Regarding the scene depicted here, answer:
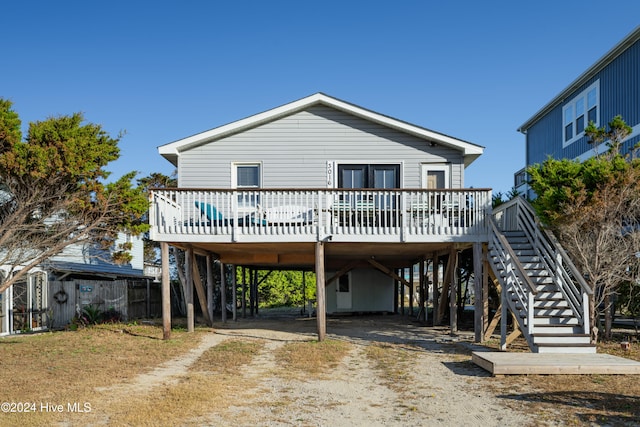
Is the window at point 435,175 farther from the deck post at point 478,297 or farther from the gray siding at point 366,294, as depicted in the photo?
the gray siding at point 366,294

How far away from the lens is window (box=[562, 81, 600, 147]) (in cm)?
1917

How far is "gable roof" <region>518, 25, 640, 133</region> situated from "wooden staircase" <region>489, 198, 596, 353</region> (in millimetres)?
6212

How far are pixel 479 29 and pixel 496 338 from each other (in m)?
7.99

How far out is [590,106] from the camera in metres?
19.6

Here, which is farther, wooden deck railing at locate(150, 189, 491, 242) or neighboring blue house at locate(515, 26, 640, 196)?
neighboring blue house at locate(515, 26, 640, 196)

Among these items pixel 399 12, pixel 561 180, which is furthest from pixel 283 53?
pixel 561 180

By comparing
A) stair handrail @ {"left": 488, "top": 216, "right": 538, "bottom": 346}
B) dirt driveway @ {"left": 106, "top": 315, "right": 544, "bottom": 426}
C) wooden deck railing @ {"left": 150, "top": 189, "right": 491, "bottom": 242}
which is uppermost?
wooden deck railing @ {"left": 150, "top": 189, "right": 491, "bottom": 242}

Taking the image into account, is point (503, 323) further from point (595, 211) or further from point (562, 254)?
point (595, 211)

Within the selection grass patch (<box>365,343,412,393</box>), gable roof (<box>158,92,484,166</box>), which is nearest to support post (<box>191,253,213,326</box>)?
gable roof (<box>158,92,484,166</box>)

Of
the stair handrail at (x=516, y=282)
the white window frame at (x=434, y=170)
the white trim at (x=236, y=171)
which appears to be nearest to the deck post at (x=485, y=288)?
the stair handrail at (x=516, y=282)

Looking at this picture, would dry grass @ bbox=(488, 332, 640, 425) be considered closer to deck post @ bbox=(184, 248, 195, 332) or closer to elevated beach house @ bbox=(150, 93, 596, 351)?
elevated beach house @ bbox=(150, 93, 596, 351)

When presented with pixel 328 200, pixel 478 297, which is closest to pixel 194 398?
pixel 328 200

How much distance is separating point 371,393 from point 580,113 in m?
16.3

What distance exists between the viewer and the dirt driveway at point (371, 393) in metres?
6.66
